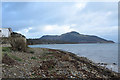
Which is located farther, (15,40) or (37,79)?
(15,40)

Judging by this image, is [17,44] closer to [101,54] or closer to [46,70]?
[46,70]

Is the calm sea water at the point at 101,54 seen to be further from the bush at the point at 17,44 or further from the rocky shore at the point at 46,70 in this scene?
the bush at the point at 17,44

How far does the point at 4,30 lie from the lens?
40.3 metres

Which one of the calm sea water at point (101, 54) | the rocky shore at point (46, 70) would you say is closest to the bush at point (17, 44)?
the rocky shore at point (46, 70)

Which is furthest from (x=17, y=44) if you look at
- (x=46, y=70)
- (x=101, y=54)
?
(x=101, y=54)

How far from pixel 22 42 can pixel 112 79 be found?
12.6 metres

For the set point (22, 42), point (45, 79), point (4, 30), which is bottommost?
point (45, 79)

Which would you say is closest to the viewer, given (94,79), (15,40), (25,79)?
(25,79)

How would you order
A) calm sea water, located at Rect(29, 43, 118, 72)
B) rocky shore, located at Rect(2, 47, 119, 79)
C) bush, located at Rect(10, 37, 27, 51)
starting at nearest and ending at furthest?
1. rocky shore, located at Rect(2, 47, 119, 79)
2. bush, located at Rect(10, 37, 27, 51)
3. calm sea water, located at Rect(29, 43, 118, 72)

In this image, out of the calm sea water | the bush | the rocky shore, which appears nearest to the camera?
the rocky shore

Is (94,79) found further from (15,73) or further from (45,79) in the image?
(15,73)

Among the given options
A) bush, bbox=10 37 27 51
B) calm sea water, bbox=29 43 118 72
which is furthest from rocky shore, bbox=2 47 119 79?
bush, bbox=10 37 27 51

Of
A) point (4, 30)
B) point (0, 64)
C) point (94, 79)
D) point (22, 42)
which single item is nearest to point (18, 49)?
point (22, 42)

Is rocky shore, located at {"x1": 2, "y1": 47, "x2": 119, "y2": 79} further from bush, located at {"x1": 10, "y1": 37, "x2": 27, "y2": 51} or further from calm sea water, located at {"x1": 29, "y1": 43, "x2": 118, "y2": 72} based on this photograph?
bush, located at {"x1": 10, "y1": 37, "x2": 27, "y2": 51}
